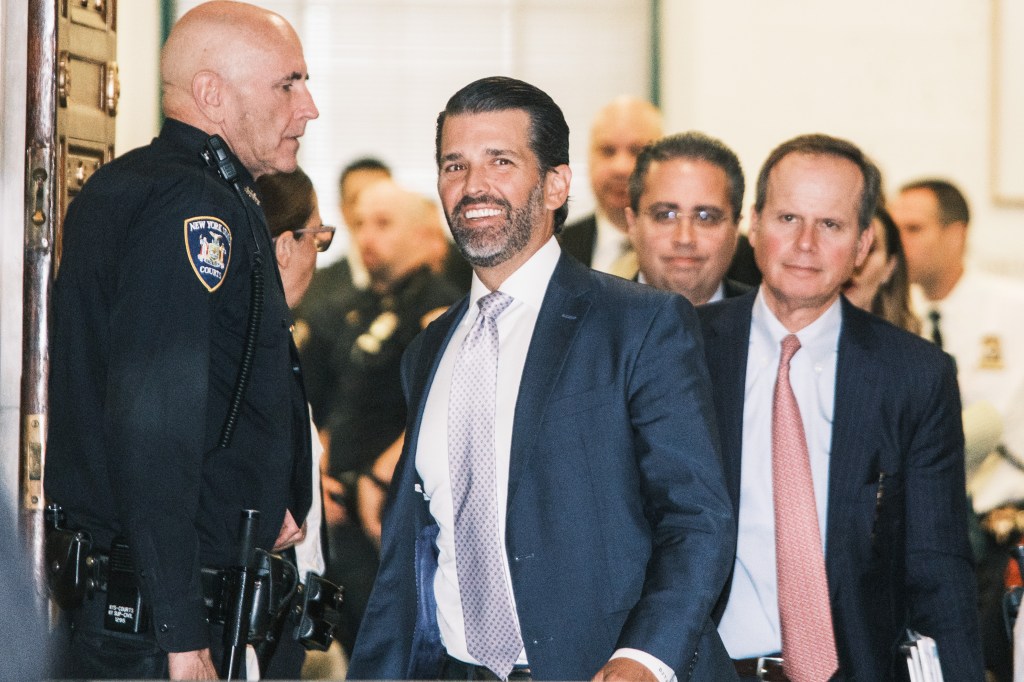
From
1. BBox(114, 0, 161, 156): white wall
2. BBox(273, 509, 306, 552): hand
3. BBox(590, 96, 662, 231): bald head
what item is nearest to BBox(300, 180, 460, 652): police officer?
BBox(590, 96, 662, 231): bald head

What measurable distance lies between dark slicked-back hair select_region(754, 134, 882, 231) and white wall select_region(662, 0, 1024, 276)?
227cm

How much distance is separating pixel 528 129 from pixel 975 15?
11.1 ft

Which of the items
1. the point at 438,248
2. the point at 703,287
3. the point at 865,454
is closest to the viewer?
the point at 865,454

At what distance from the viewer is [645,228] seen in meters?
3.43

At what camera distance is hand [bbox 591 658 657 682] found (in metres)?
1.81

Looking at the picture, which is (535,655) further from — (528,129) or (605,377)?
(528,129)

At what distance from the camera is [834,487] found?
246cm

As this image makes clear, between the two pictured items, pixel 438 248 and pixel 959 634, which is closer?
pixel 959 634

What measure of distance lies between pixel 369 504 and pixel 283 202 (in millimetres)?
1801

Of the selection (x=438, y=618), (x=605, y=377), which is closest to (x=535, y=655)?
(x=438, y=618)

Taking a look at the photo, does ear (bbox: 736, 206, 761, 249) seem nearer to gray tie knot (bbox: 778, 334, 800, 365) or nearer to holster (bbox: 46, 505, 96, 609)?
gray tie knot (bbox: 778, 334, 800, 365)

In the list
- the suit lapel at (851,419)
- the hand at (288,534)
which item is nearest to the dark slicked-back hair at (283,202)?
the hand at (288,534)

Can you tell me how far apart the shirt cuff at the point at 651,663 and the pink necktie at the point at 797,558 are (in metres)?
0.62

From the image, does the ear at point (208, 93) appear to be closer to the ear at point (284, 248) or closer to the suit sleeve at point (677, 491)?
the ear at point (284, 248)
